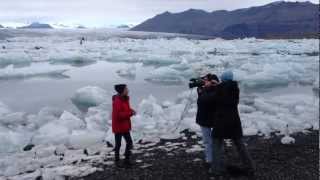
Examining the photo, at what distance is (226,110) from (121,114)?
1.58 meters

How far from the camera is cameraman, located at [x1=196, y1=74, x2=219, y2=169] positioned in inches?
249

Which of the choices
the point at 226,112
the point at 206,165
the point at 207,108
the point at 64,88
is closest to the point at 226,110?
the point at 226,112

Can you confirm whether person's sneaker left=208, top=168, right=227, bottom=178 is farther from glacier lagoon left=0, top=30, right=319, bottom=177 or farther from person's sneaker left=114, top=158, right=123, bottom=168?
glacier lagoon left=0, top=30, right=319, bottom=177

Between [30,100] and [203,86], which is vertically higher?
[203,86]

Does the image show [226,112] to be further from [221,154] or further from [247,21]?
[247,21]

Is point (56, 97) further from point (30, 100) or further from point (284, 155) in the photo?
point (284, 155)

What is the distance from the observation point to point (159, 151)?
8469 millimetres

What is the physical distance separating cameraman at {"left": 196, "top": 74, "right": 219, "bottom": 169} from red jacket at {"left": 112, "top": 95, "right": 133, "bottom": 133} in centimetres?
105

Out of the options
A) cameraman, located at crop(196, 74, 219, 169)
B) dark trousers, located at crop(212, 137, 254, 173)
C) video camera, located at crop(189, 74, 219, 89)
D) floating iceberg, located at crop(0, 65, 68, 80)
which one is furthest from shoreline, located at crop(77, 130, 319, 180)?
floating iceberg, located at crop(0, 65, 68, 80)

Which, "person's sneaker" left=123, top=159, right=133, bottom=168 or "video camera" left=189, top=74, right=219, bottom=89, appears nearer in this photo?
"video camera" left=189, top=74, right=219, bottom=89

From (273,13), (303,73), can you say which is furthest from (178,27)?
(303,73)

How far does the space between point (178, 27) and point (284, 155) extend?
174m

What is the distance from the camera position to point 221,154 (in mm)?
6438

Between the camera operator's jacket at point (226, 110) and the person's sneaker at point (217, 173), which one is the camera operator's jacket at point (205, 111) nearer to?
the camera operator's jacket at point (226, 110)
